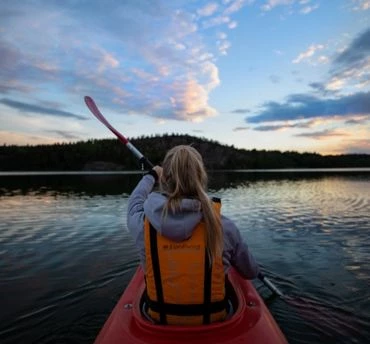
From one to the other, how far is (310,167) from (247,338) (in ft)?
493

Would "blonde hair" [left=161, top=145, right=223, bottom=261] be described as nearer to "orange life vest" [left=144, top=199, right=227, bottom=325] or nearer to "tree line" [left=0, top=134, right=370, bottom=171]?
"orange life vest" [left=144, top=199, right=227, bottom=325]

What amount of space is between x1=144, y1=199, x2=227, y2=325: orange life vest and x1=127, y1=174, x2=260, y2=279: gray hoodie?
105 millimetres

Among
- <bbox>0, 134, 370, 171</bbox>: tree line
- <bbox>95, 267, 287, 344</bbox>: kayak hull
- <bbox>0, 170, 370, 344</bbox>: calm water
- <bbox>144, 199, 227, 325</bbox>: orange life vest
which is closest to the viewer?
<bbox>144, 199, 227, 325</bbox>: orange life vest

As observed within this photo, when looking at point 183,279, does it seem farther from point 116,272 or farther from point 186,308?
point 116,272

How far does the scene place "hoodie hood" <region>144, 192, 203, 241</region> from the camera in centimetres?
291

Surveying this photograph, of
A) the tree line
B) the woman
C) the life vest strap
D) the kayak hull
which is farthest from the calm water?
the tree line

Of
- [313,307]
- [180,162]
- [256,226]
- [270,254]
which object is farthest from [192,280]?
[256,226]

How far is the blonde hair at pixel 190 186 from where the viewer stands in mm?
2945

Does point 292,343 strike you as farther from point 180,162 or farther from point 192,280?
point 180,162

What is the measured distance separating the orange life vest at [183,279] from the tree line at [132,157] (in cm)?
10089

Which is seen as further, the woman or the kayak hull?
the kayak hull

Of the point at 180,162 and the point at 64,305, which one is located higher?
the point at 180,162

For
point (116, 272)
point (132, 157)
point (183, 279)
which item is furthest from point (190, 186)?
point (132, 157)

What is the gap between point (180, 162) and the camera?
122 inches
